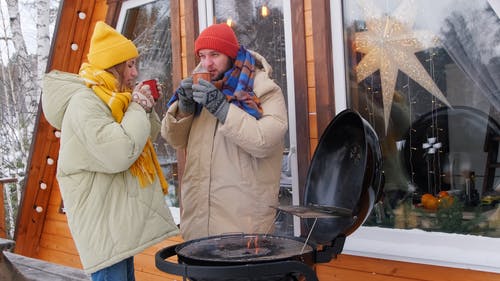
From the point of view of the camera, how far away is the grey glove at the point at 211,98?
2029mm

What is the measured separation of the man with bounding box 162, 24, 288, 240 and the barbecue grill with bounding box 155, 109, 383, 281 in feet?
0.68

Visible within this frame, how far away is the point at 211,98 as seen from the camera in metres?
2.04

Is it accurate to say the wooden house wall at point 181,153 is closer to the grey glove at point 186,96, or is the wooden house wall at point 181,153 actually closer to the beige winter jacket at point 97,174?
the grey glove at point 186,96

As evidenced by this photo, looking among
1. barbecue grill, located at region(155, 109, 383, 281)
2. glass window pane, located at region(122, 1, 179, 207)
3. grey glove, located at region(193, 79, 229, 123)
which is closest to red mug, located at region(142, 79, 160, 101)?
grey glove, located at region(193, 79, 229, 123)

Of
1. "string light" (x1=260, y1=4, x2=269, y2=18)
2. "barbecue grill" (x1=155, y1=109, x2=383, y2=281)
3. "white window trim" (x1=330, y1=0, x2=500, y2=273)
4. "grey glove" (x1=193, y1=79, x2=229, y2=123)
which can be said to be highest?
"string light" (x1=260, y1=4, x2=269, y2=18)

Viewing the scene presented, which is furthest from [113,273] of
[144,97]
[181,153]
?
[181,153]

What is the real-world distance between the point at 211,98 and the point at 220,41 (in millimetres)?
351

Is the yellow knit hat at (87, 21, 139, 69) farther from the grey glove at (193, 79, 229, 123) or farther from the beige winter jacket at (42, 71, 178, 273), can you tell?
the grey glove at (193, 79, 229, 123)

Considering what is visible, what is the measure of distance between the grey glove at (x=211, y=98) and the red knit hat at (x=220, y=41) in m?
0.28

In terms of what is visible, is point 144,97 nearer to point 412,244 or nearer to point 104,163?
point 104,163

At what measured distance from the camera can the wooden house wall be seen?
2.63 m

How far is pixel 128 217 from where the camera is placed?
217 cm

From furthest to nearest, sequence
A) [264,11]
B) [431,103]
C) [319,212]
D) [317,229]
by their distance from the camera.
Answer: [264,11]
[431,103]
[317,229]
[319,212]

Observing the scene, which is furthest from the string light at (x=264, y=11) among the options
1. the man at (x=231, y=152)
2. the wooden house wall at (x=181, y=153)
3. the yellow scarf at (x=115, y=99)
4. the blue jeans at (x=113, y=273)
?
the blue jeans at (x=113, y=273)
